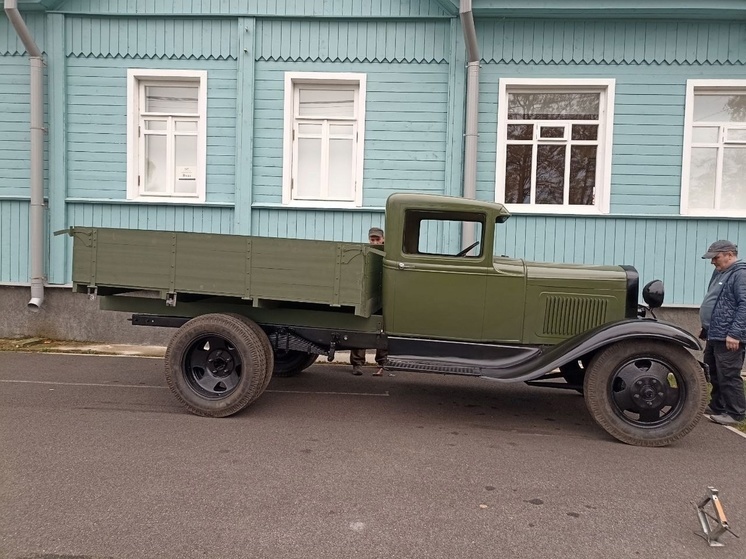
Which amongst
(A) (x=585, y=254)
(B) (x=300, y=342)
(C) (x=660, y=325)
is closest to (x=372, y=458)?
(B) (x=300, y=342)

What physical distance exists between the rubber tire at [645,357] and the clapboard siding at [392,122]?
15.2 feet

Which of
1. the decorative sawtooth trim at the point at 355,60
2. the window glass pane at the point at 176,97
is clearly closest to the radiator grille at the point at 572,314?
the decorative sawtooth trim at the point at 355,60

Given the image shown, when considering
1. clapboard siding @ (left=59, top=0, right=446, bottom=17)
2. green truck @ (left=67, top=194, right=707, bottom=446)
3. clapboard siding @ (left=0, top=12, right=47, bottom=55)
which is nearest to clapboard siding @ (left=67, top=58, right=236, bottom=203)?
clapboard siding @ (left=0, top=12, right=47, bottom=55)

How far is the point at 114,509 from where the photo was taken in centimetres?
317

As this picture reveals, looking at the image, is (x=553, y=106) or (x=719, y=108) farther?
(x=553, y=106)

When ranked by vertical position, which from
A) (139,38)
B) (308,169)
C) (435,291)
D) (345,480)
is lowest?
(345,480)

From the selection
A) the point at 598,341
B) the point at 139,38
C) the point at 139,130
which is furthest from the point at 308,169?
the point at 598,341

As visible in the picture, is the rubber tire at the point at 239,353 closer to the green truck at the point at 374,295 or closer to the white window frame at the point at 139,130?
the green truck at the point at 374,295

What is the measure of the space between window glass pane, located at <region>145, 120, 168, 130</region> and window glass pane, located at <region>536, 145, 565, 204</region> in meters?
6.01

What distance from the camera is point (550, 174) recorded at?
8.61 m

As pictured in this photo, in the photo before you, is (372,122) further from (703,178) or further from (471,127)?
(703,178)

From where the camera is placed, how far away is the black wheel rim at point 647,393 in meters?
4.45

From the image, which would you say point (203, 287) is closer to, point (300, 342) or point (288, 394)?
point (300, 342)

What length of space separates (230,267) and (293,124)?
4.53 metres
